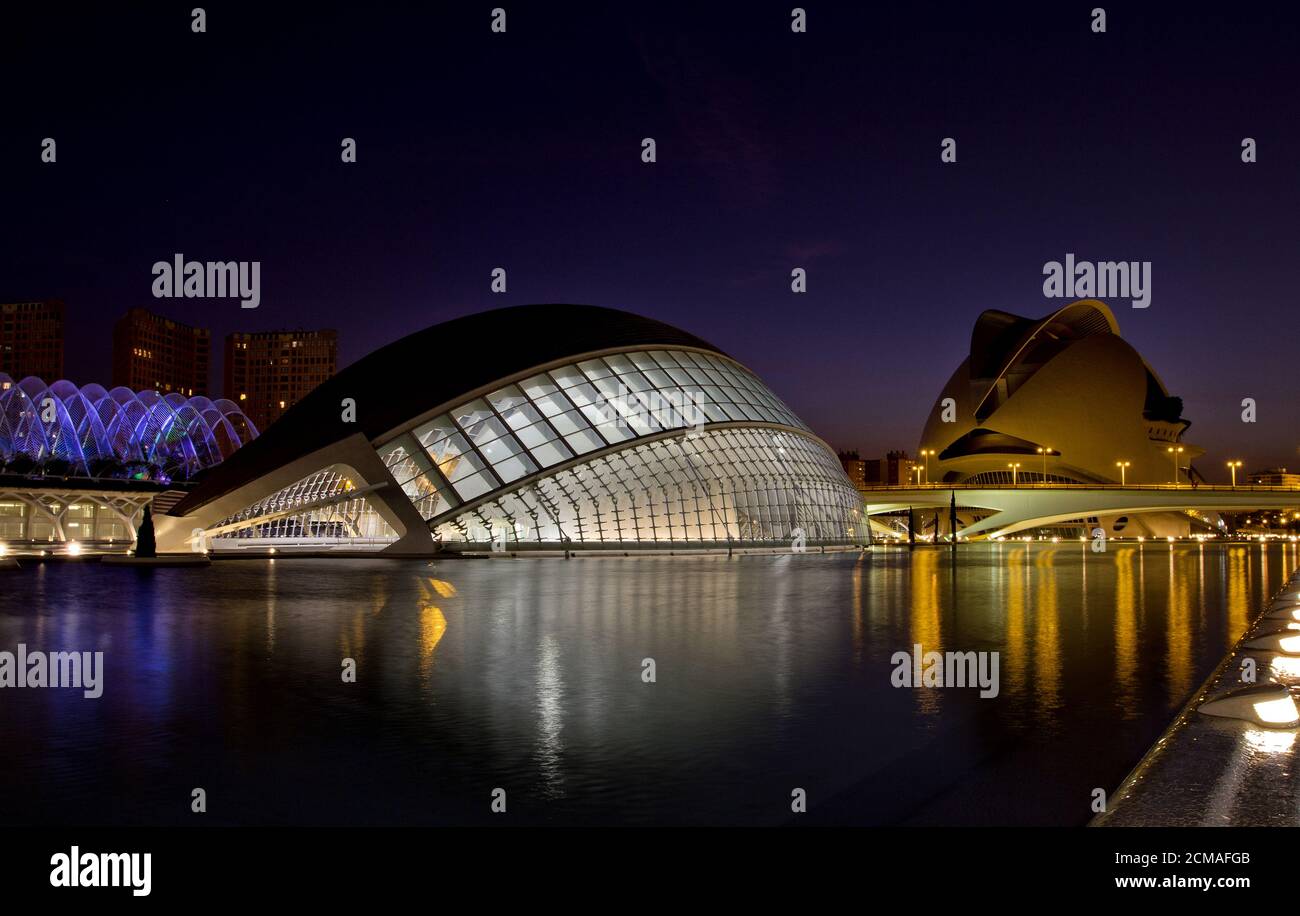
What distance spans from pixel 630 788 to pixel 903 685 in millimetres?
5248

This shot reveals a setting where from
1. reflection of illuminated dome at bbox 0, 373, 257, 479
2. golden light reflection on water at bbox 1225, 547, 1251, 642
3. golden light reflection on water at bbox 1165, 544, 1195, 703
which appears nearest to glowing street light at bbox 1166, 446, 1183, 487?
golden light reflection on water at bbox 1225, 547, 1251, 642

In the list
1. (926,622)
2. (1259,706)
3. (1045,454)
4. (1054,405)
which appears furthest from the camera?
(1054,405)

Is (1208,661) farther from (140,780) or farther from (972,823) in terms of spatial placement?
(140,780)

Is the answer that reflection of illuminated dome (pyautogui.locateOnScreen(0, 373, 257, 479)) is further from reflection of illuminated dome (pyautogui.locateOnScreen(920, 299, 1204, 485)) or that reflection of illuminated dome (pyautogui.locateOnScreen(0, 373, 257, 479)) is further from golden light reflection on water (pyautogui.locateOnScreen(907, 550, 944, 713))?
reflection of illuminated dome (pyautogui.locateOnScreen(920, 299, 1204, 485))

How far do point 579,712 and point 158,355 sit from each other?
191 meters

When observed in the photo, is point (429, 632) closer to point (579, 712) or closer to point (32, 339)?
point (579, 712)

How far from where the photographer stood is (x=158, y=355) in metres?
182

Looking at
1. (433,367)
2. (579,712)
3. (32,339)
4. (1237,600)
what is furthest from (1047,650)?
(32,339)

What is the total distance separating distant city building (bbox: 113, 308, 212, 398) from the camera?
581 ft

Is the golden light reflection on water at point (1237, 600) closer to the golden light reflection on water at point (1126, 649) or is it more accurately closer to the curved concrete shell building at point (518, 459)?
the golden light reflection on water at point (1126, 649)

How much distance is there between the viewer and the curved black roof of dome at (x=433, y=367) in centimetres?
4503

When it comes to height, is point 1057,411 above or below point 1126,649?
above

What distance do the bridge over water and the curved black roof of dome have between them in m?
47.1

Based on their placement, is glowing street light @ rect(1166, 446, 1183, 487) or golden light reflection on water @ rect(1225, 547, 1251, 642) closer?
golden light reflection on water @ rect(1225, 547, 1251, 642)
